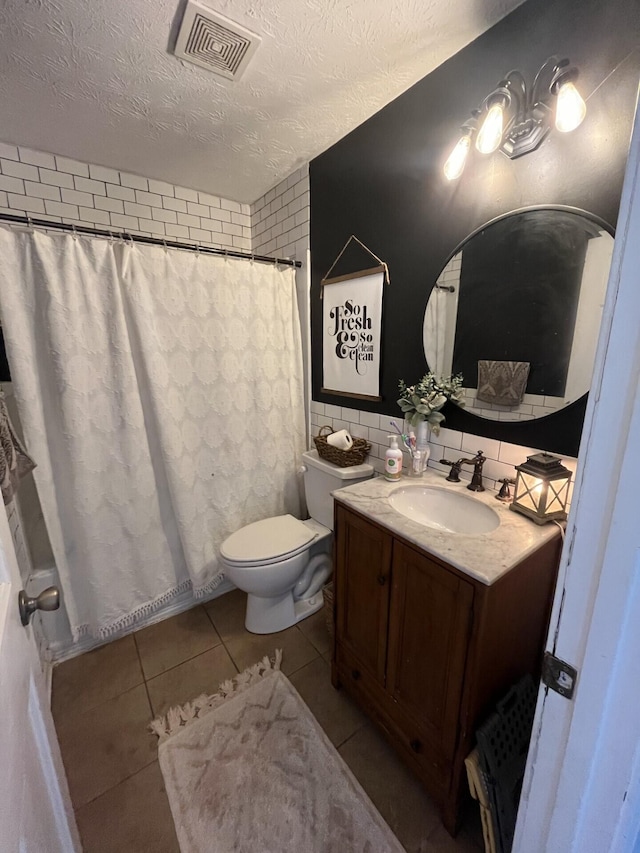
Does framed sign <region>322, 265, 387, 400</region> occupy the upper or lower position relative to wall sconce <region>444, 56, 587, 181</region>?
lower

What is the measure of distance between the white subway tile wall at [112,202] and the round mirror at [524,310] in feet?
5.45

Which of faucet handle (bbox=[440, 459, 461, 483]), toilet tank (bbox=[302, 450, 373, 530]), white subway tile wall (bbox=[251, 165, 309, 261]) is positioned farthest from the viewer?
white subway tile wall (bbox=[251, 165, 309, 261])

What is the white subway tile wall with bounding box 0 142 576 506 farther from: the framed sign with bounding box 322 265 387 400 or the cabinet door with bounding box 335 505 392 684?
the cabinet door with bounding box 335 505 392 684

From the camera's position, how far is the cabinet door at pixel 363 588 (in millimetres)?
1135

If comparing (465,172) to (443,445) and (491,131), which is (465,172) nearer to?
(491,131)

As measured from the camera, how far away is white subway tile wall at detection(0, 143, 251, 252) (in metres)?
1.76

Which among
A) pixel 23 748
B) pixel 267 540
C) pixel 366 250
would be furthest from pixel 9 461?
pixel 366 250

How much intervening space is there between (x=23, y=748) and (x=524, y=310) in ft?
5.15

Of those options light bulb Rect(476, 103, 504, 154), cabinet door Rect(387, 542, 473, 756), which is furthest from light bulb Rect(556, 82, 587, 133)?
cabinet door Rect(387, 542, 473, 756)

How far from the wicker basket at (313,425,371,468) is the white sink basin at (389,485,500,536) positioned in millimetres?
391

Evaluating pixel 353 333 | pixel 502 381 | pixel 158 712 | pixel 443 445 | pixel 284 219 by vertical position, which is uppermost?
pixel 284 219

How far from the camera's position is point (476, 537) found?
3.26ft

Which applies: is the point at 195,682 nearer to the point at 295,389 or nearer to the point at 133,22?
the point at 295,389

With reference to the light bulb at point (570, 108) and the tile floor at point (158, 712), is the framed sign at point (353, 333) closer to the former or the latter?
the light bulb at point (570, 108)
